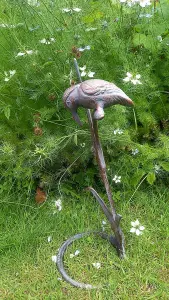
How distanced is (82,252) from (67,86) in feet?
3.38

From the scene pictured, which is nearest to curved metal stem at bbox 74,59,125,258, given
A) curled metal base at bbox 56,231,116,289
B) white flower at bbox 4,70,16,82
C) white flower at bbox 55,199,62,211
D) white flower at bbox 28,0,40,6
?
curled metal base at bbox 56,231,116,289

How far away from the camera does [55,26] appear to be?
2.45 meters

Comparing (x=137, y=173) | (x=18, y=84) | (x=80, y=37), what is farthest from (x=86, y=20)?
(x=137, y=173)

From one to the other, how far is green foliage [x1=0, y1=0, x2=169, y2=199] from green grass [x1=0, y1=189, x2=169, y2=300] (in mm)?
169

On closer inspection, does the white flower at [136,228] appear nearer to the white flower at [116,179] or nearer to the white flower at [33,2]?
the white flower at [116,179]

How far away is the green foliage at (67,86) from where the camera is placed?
230cm

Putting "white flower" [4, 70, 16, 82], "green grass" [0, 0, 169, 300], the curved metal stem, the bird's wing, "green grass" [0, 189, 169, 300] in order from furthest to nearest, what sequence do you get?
"white flower" [4, 70, 16, 82] → "green grass" [0, 0, 169, 300] → "green grass" [0, 189, 169, 300] → the curved metal stem → the bird's wing

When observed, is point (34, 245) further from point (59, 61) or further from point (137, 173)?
point (59, 61)

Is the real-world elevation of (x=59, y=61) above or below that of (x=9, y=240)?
above

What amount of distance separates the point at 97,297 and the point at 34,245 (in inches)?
21.2

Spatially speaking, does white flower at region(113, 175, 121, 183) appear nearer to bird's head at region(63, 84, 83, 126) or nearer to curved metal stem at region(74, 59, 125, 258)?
curved metal stem at region(74, 59, 125, 258)

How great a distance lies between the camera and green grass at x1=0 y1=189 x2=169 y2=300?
1895mm

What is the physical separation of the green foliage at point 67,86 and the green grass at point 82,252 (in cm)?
17

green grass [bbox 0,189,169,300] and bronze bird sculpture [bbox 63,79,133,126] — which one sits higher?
bronze bird sculpture [bbox 63,79,133,126]
